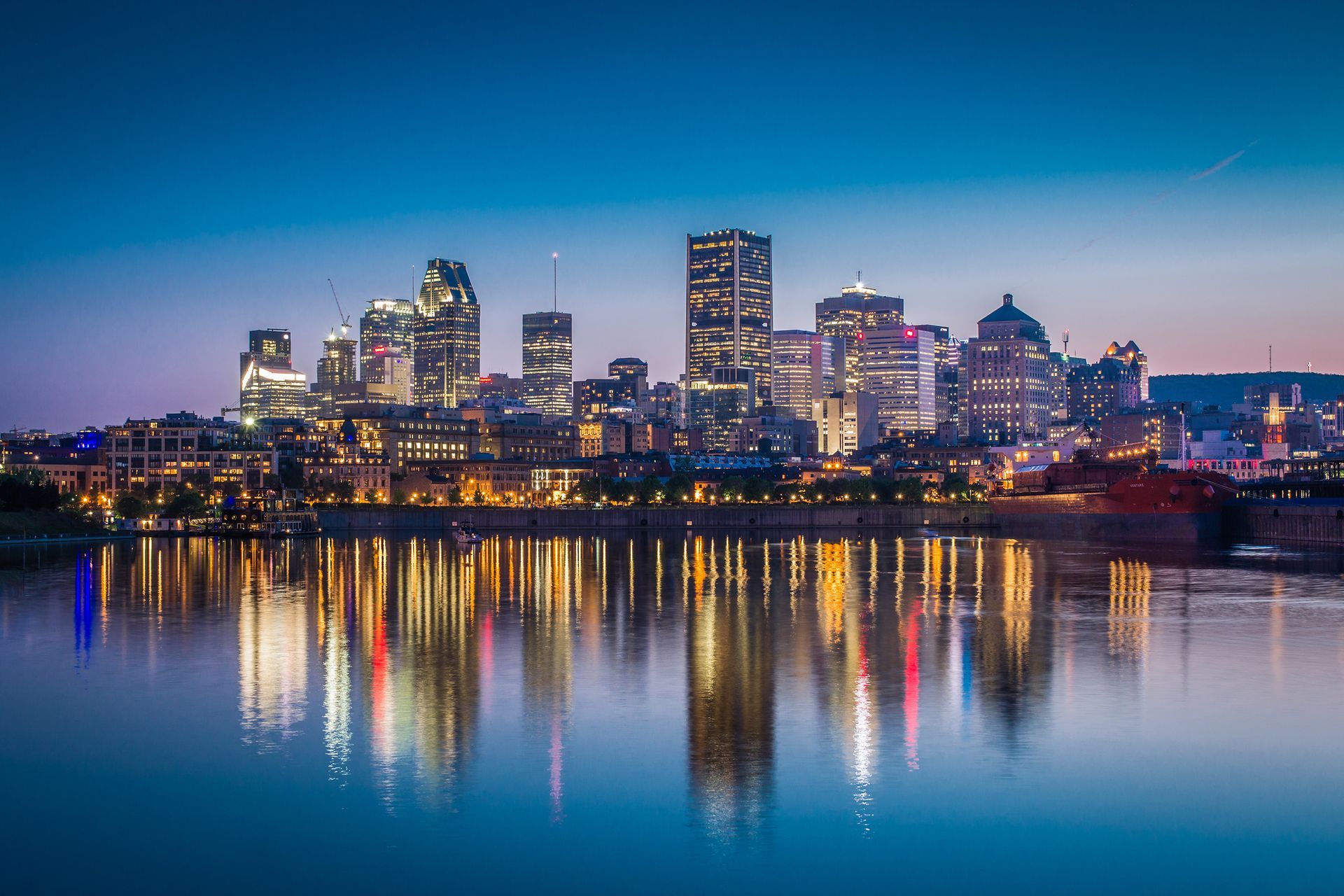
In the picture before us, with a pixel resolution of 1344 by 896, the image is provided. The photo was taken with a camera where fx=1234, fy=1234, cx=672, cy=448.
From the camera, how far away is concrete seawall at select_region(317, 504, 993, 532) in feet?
515

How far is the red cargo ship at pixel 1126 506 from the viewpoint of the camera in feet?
365

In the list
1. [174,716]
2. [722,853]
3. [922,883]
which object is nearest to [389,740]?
[174,716]

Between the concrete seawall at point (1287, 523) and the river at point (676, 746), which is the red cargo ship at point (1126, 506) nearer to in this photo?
the concrete seawall at point (1287, 523)

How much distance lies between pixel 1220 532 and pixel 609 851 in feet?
347

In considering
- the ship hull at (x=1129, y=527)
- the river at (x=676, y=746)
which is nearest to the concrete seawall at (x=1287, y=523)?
the ship hull at (x=1129, y=527)

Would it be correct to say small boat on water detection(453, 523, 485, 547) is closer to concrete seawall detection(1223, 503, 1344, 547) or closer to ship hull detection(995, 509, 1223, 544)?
ship hull detection(995, 509, 1223, 544)

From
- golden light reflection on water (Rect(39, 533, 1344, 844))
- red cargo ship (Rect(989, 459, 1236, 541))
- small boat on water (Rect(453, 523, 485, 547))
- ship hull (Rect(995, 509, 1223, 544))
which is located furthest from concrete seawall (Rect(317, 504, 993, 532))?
golden light reflection on water (Rect(39, 533, 1344, 844))

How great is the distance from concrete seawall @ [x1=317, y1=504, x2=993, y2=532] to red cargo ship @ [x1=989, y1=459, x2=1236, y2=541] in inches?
724

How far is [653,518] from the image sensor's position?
160 meters

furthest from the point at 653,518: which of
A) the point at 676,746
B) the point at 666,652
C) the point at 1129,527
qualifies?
the point at 676,746

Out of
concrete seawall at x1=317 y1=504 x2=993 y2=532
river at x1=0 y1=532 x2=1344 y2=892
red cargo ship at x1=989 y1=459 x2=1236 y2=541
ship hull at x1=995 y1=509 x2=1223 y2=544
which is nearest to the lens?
river at x1=0 y1=532 x2=1344 y2=892

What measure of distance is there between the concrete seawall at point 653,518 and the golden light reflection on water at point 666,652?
73435 mm

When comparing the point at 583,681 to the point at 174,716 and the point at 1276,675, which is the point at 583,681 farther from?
the point at 1276,675

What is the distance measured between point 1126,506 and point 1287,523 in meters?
14.6
